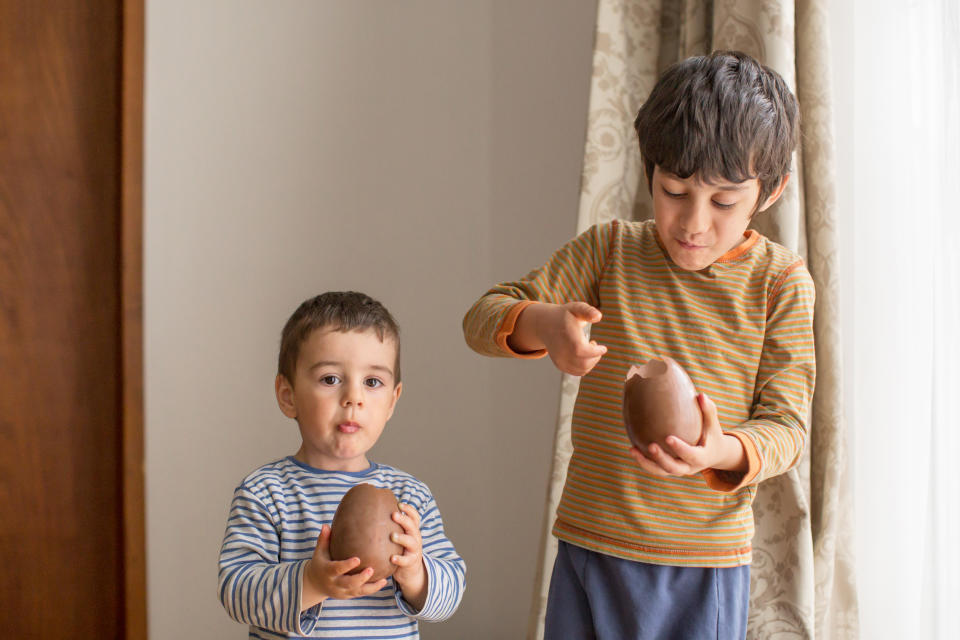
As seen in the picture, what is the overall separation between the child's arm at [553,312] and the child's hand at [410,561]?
0.25 m

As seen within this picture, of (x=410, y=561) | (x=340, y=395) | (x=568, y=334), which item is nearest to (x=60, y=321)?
(x=340, y=395)

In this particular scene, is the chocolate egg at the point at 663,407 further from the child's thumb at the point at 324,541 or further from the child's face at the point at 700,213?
the child's thumb at the point at 324,541

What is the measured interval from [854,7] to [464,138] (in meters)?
1.05

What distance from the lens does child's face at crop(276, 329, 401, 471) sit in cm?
116

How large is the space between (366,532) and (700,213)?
535 millimetres

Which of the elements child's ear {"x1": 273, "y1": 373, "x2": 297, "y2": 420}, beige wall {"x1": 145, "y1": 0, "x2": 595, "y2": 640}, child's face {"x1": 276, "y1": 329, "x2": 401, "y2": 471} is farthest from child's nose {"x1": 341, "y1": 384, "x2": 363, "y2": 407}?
beige wall {"x1": 145, "y1": 0, "x2": 595, "y2": 640}

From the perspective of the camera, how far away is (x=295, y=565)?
1.05 metres

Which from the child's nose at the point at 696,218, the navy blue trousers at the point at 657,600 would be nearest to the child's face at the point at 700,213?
the child's nose at the point at 696,218

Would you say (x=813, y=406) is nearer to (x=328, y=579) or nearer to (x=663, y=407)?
(x=663, y=407)

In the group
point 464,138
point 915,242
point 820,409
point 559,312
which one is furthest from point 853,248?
point 464,138

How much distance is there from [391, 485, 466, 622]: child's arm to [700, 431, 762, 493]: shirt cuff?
1.17ft

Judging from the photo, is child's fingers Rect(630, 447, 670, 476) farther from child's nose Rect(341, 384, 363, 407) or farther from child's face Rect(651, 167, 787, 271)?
child's nose Rect(341, 384, 363, 407)

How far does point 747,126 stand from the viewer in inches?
39.9

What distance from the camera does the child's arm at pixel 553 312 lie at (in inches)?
38.7
